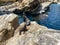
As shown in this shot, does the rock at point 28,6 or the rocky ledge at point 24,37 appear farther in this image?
the rock at point 28,6

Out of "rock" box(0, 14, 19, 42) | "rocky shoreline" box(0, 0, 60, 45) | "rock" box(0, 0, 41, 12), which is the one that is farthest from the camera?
"rock" box(0, 0, 41, 12)

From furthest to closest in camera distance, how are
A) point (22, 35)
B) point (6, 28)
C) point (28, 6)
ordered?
point (28, 6)
point (6, 28)
point (22, 35)

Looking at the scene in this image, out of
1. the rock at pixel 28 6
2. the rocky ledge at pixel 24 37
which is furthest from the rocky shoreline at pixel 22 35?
the rock at pixel 28 6

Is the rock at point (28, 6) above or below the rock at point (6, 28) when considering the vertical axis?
below

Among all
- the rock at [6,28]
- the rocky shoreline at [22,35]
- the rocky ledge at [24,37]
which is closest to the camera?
the rocky ledge at [24,37]

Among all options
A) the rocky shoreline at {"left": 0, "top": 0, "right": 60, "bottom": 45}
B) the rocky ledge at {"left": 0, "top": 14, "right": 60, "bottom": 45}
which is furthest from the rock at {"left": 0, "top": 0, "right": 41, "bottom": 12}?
the rocky ledge at {"left": 0, "top": 14, "right": 60, "bottom": 45}

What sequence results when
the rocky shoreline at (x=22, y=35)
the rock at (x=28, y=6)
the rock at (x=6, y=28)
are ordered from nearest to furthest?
the rocky shoreline at (x=22, y=35)
the rock at (x=6, y=28)
the rock at (x=28, y=6)

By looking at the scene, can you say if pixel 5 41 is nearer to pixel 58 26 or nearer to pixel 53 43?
pixel 53 43

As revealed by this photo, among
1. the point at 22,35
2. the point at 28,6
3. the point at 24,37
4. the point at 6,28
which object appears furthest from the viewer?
the point at 28,6

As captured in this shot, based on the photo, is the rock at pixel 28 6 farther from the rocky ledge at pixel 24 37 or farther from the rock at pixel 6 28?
the rocky ledge at pixel 24 37

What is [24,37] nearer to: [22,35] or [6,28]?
[22,35]

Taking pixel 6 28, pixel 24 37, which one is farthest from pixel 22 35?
pixel 6 28

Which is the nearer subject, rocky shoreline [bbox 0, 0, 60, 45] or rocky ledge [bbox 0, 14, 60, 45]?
rocky ledge [bbox 0, 14, 60, 45]

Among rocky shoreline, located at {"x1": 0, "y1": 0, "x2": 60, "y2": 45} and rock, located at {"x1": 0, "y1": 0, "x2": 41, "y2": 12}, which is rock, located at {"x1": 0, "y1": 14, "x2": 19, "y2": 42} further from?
rock, located at {"x1": 0, "y1": 0, "x2": 41, "y2": 12}
